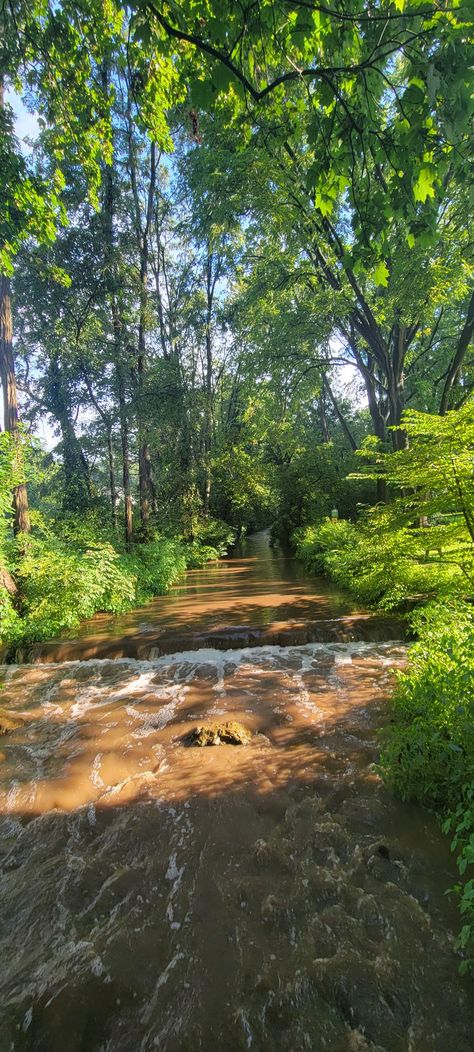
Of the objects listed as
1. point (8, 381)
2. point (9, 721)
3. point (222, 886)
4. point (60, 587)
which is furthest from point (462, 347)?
point (9, 721)

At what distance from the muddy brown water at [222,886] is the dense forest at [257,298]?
37 centimetres

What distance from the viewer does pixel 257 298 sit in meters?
13.4

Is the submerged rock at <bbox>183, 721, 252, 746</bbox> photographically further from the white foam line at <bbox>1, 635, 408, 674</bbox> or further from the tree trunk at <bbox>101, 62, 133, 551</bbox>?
the tree trunk at <bbox>101, 62, 133, 551</bbox>

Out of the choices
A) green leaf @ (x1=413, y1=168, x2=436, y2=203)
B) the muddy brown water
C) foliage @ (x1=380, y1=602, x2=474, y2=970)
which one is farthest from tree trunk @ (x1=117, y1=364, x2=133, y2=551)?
green leaf @ (x1=413, y1=168, x2=436, y2=203)

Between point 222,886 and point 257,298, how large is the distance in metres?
14.3

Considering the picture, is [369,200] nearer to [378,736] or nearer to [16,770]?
[378,736]

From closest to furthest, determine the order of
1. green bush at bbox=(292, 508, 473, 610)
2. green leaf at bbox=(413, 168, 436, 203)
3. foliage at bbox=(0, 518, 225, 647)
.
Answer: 1. green leaf at bbox=(413, 168, 436, 203)
2. green bush at bbox=(292, 508, 473, 610)
3. foliage at bbox=(0, 518, 225, 647)

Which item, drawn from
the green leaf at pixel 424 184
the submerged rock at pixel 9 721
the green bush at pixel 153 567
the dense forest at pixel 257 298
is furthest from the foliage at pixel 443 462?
the green bush at pixel 153 567

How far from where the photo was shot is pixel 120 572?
10.8 meters

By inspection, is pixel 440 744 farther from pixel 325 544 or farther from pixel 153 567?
pixel 325 544

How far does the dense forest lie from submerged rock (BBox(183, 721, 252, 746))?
1454 mm

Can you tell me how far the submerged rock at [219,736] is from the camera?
444 centimetres

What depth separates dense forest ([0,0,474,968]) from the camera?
258 centimetres

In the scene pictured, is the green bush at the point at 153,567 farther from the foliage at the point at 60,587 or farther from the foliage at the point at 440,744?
the foliage at the point at 440,744
